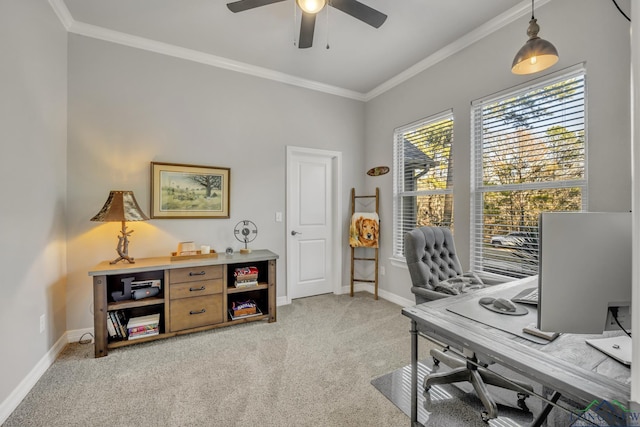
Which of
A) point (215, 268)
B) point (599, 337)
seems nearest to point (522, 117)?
point (599, 337)

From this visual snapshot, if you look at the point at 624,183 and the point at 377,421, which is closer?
the point at 377,421

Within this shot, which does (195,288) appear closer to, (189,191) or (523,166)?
(189,191)

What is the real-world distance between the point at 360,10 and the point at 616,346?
2326mm

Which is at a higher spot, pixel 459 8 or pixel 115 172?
pixel 459 8

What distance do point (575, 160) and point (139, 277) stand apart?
391 cm

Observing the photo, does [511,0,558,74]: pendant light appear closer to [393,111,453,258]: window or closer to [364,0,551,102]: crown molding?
[364,0,551,102]: crown molding

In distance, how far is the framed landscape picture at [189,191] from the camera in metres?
2.90

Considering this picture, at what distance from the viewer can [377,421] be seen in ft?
5.27

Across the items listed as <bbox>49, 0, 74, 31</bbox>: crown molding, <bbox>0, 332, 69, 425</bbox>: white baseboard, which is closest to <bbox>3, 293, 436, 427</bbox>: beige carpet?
<bbox>0, 332, 69, 425</bbox>: white baseboard

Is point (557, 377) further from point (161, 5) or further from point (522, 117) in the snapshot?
Answer: point (161, 5)

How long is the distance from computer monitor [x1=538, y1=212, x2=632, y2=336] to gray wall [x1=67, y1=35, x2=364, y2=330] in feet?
9.80

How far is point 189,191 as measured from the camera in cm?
305

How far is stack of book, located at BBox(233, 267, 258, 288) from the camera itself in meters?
2.91

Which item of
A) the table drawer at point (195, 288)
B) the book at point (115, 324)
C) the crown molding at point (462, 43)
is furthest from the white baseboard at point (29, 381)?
the crown molding at point (462, 43)
